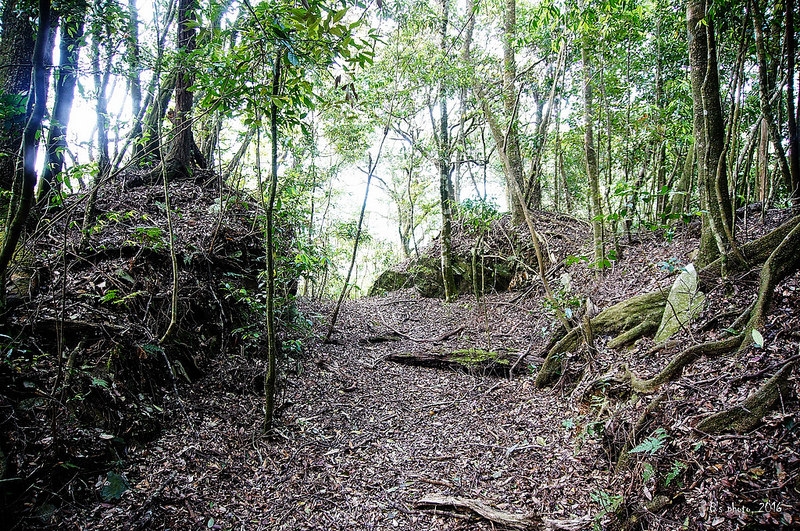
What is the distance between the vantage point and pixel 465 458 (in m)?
4.17

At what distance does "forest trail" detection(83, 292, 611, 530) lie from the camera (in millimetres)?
3311

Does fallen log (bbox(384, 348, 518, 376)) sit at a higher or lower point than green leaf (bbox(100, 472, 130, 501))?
higher

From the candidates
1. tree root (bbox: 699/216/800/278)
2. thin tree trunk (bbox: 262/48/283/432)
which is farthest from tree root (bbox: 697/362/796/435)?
thin tree trunk (bbox: 262/48/283/432)

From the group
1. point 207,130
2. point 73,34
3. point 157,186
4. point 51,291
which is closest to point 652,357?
point 51,291

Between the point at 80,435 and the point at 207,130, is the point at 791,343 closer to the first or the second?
the point at 80,435

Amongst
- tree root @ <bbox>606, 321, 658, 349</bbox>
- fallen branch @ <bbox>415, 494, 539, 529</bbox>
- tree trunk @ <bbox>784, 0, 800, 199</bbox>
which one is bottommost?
fallen branch @ <bbox>415, 494, 539, 529</bbox>

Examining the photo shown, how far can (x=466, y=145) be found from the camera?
40.4ft

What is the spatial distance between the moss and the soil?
0.35 m

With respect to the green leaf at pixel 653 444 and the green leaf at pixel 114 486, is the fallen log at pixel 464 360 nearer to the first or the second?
the green leaf at pixel 653 444

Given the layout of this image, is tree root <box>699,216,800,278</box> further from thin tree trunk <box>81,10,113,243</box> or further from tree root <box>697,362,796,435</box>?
thin tree trunk <box>81,10,113,243</box>

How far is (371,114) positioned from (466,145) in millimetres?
4434

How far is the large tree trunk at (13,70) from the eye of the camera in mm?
4879

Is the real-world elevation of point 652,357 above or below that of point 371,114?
below

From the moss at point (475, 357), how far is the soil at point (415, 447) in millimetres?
355
